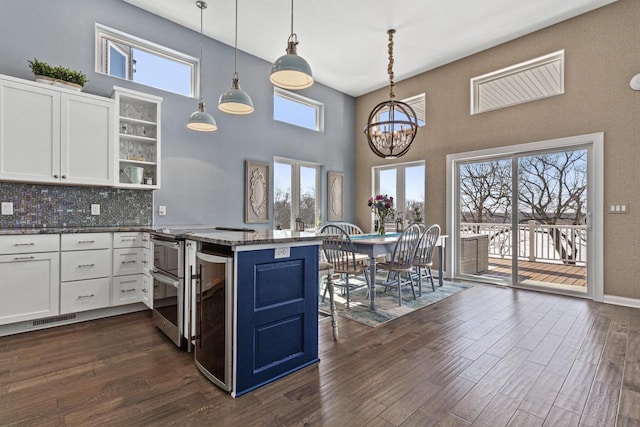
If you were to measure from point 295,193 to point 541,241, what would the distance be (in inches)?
157

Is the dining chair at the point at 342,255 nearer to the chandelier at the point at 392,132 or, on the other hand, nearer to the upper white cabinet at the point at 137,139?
the chandelier at the point at 392,132

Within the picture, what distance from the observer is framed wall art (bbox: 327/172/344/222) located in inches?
249

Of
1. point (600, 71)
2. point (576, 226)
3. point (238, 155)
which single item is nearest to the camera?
point (600, 71)

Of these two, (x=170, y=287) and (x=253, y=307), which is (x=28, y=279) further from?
(x=253, y=307)

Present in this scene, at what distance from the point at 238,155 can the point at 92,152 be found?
6.43 ft

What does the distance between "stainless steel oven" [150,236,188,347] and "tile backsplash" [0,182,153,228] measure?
127cm

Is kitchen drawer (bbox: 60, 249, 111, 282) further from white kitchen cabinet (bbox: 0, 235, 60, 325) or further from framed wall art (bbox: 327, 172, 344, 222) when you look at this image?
framed wall art (bbox: 327, 172, 344, 222)

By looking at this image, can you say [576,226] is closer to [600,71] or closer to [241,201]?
[600,71]

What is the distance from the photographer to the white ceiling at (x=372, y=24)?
3.88 m

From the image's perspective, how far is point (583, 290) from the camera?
412cm

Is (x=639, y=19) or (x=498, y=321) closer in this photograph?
(x=498, y=321)

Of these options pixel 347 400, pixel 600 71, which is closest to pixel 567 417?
pixel 347 400

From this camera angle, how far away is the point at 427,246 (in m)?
4.20

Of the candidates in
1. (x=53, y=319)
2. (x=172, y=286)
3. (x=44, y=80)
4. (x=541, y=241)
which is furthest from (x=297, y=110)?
(x=53, y=319)
